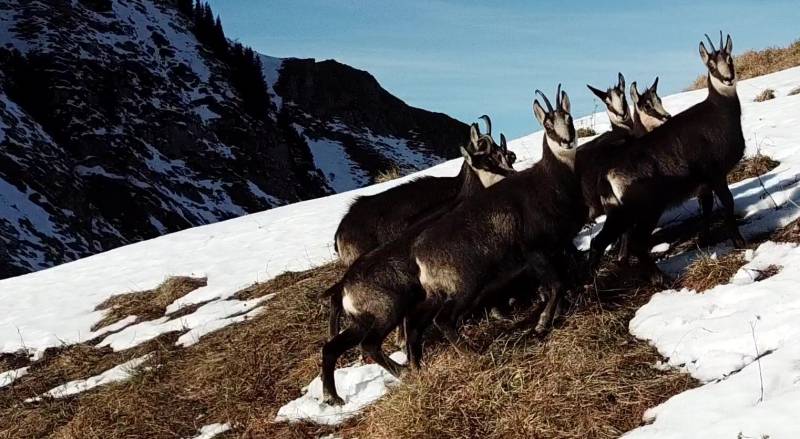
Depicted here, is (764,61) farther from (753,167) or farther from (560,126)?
(560,126)

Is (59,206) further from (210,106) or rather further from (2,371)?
(2,371)

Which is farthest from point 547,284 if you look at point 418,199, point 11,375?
point 11,375

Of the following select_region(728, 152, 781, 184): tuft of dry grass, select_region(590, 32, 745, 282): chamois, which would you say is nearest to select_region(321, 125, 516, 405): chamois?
select_region(590, 32, 745, 282): chamois

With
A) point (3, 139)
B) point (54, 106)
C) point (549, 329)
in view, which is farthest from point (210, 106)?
point (549, 329)

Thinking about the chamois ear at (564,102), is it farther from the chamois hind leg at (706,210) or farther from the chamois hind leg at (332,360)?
the chamois hind leg at (332,360)

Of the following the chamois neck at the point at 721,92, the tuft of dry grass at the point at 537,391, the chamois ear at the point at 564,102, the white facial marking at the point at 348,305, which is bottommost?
the tuft of dry grass at the point at 537,391

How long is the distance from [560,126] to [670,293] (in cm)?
168

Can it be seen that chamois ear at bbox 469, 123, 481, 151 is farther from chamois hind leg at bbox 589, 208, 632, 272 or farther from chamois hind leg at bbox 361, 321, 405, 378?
chamois hind leg at bbox 361, 321, 405, 378

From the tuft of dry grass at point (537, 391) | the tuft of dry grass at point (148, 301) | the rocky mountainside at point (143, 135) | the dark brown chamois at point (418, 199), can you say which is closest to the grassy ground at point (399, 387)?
the tuft of dry grass at point (537, 391)

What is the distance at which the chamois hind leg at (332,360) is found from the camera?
6.26m

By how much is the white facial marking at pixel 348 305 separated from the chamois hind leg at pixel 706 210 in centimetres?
344

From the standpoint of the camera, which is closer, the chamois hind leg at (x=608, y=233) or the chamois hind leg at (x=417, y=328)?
the chamois hind leg at (x=417, y=328)

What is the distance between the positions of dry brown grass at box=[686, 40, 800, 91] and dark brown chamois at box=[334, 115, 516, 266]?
12283mm

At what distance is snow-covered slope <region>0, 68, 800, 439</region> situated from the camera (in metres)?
4.68
